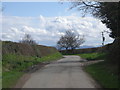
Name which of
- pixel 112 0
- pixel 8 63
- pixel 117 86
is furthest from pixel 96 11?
pixel 117 86

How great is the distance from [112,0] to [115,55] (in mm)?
4545

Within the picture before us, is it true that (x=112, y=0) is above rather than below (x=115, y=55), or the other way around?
above

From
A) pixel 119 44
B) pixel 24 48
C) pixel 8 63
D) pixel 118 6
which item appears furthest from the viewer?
pixel 24 48

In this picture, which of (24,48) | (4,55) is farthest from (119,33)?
(24,48)

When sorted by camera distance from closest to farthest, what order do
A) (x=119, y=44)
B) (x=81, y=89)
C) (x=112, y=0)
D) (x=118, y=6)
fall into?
(x=81, y=89), (x=119, y=44), (x=118, y=6), (x=112, y=0)

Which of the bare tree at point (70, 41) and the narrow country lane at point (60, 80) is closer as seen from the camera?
the narrow country lane at point (60, 80)

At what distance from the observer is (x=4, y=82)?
→ 41.2 feet

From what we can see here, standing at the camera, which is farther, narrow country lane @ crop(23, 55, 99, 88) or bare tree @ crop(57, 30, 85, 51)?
bare tree @ crop(57, 30, 85, 51)

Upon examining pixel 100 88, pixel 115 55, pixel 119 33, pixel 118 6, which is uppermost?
pixel 118 6

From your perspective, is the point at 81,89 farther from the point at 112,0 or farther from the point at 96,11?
the point at 96,11

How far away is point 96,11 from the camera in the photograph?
28.5 meters

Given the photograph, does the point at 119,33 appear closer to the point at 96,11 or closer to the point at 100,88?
the point at 100,88

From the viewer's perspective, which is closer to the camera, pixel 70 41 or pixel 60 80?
pixel 60 80

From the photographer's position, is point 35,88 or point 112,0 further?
point 112,0
